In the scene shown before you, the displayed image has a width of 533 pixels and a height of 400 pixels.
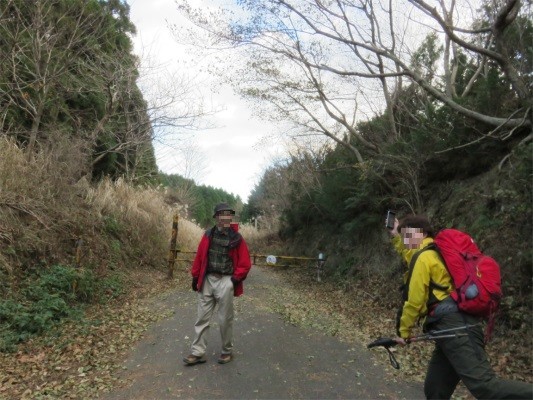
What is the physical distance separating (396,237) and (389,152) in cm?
724

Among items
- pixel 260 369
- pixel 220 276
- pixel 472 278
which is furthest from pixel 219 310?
pixel 472 278

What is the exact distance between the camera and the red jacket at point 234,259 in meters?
5.22

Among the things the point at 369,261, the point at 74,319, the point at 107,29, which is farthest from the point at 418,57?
the point at 74,319

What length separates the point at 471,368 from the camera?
3006mm

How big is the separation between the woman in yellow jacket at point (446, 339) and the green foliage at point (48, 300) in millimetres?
5373

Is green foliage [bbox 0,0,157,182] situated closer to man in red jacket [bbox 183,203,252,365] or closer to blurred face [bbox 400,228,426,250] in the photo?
man in red jacket [bbox 183,203,252,365]

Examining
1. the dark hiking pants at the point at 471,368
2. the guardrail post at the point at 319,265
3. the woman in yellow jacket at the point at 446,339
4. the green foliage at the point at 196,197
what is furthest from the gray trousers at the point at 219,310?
the guardrail post at the point at 319,265

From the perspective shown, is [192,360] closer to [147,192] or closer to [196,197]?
[147,192]

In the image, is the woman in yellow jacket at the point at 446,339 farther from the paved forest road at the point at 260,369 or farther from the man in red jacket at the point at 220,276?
the man in red jacket at the point at 220,276

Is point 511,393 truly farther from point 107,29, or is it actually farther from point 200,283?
point 107,29

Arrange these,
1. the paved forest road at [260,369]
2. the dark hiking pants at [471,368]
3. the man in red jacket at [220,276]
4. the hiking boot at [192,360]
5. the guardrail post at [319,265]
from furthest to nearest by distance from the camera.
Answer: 1. the guardrail post at [319,265]
2. the man in red jacket at [220,276]
3. the hiking boot at [192,360]
4. the paved forest road at [260,369]
5. the dark hiking pants at [471,368]

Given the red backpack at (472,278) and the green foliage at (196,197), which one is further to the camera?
the green foliage at (196,197)

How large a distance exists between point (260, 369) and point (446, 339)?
2.64 m

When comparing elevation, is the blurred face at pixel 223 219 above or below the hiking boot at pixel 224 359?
above
